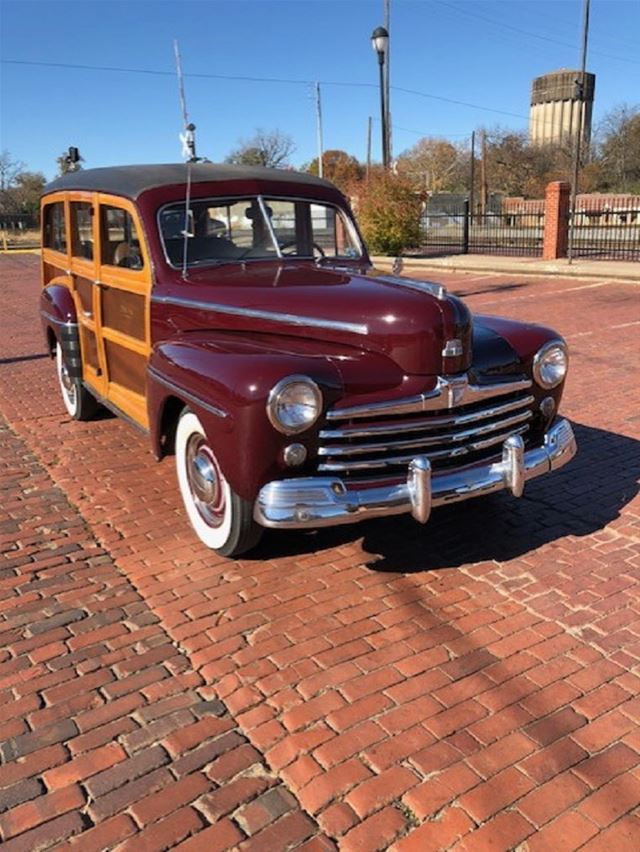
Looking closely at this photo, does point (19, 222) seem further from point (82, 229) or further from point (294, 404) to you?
point (294, 404)

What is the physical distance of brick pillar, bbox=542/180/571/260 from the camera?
19203mm

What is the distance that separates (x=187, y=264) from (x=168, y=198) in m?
0.43

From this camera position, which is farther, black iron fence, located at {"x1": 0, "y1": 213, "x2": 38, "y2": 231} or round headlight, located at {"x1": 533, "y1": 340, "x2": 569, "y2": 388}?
black iron fence, located at {"x1": 0, "y1": 213, "x2": 38, "y2": 231}

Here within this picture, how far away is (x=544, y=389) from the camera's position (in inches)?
153

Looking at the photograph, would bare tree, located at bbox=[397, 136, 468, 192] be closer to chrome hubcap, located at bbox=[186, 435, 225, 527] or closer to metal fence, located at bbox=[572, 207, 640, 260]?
metal fence, located at bbox=[572, 207, 640, 260]

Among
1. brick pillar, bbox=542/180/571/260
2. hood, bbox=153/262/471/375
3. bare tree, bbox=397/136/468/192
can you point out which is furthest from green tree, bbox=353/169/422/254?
bare tree, bbox=397/136/468/192

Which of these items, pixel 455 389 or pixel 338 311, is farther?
pixel 338 311

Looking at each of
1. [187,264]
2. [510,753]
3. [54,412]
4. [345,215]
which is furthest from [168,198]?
[510,753]

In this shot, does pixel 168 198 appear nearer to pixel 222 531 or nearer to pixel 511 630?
pixel 222 531

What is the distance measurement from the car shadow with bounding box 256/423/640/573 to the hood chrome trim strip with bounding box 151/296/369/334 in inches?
46.8

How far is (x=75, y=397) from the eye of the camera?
6164mm

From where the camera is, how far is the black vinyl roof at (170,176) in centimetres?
452

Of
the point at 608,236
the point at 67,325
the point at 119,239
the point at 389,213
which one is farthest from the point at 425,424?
the point at 608,236

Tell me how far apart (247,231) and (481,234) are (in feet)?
74.8
